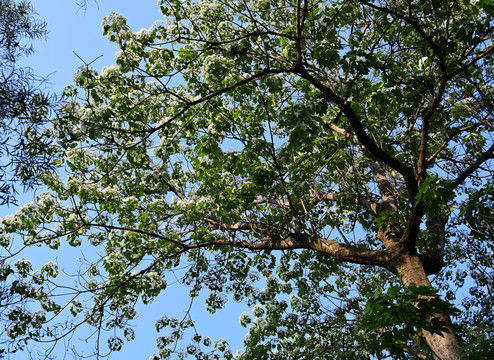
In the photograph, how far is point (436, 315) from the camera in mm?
5781

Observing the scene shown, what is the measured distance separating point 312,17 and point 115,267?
5987mm

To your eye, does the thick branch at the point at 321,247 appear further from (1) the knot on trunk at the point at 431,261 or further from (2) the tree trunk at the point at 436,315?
(1) the knot on trunk at the point at 431,261

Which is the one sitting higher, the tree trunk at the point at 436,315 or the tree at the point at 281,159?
the tree at the point at 281,159

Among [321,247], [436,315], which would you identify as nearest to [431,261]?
[436,315]

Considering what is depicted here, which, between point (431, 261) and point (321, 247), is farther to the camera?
point (321, 247)

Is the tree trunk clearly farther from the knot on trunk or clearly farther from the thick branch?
the knot on trunk

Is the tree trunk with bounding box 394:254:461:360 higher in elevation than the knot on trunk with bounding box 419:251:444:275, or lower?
lower

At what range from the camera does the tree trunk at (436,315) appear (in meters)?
5.41

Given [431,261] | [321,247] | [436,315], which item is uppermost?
[321,247]

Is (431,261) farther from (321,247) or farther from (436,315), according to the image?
(321,247)

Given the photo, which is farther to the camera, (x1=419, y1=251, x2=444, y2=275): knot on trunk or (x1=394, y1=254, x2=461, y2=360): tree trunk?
(x1=419, y1=251, x2=444, y2=275): knot on trunk

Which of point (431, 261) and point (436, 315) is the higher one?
point (431, 261)

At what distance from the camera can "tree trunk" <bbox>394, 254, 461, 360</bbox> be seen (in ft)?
17.7

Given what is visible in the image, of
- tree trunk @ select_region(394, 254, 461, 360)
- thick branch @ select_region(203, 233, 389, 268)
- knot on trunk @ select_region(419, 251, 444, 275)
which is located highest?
thick branch @ select_region(203, 233, 389, 268)
